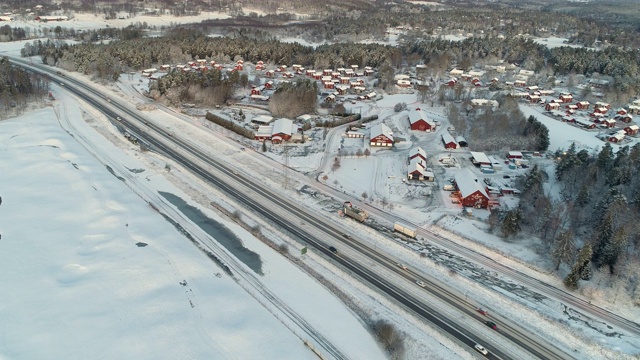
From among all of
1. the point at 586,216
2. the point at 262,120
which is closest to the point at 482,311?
the point at 586,216

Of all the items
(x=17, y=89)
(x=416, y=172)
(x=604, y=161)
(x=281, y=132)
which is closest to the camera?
(x=604, y=161)

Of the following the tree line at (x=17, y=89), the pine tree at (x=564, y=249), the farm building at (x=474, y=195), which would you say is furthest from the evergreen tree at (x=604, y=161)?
the tree line at (x=17, y=89)

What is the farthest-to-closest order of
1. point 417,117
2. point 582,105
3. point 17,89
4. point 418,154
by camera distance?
1. point 582,105
2. point 17,89
3. point 417,117
4. point 418,154

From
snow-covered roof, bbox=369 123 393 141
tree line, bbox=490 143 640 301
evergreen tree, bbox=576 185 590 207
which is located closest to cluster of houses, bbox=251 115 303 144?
snow-covered roof, bbox=369 123 393 141

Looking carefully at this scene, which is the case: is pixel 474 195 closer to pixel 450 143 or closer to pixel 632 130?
pixel 450 143

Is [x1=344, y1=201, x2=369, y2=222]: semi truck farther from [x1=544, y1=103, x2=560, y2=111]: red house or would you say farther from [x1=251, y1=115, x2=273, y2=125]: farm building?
[x1=544, y1=103, x2=560, y2=111]: red house

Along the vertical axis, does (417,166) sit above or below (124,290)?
above

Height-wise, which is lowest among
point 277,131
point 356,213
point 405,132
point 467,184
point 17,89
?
point 356,213
